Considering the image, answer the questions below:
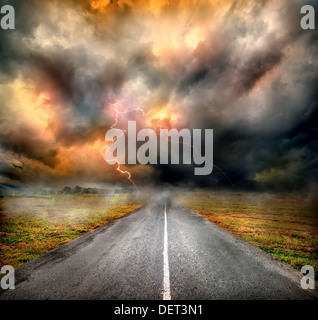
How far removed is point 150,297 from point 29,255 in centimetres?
624

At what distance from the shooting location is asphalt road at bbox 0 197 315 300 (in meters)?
3.57

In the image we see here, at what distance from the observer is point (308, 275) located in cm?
479

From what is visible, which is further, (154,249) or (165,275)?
(154,249)

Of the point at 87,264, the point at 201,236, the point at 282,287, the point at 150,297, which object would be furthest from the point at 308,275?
the point at 87,264

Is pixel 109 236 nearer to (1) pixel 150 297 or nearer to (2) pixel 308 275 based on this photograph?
(1) pixel 150 297
